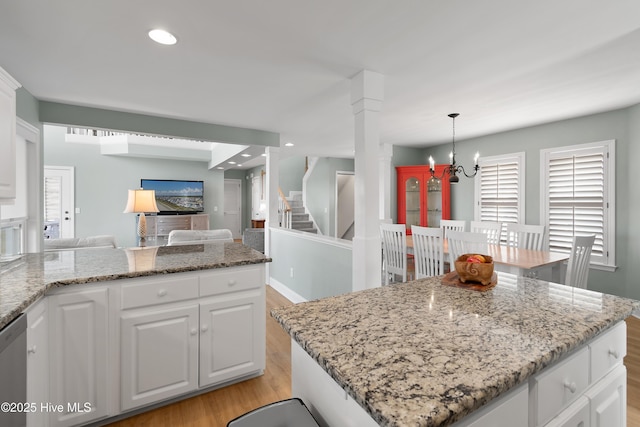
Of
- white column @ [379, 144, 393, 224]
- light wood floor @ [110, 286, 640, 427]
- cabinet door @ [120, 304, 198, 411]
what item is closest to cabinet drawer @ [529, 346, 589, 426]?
light wood floor @ [110, 286, 640, 427]

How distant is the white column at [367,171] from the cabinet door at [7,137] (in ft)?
7.28

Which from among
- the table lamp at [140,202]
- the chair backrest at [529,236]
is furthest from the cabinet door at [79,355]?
the chair backrest at [529,236]

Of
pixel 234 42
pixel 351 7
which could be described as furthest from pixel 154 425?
pixel 351 7

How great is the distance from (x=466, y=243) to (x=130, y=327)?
9.00ft

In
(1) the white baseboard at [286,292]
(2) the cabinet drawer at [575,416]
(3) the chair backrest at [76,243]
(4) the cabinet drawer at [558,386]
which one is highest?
(3) the chair backrest at [76,243]

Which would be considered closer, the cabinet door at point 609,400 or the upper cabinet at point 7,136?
the cabinet door at point 609,400

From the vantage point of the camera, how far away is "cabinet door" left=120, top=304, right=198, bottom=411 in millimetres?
1823

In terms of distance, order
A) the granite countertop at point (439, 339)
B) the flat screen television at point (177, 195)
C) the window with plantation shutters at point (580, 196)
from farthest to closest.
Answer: the flat screen television at point (177, 195) < the window with plantation shutters at point (580, 196) < the granite countertop at point (439, 339)

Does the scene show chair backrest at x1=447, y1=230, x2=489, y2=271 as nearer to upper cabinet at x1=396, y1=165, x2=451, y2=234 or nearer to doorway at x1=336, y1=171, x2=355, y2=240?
upper cabinet at x1=396, y1=165, x2=451, y2=234

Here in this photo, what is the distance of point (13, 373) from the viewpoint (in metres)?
1.22

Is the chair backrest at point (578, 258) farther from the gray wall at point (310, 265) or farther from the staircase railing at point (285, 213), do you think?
the staircase railing at point (285, 213)

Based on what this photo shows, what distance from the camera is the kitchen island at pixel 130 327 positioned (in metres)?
1.61

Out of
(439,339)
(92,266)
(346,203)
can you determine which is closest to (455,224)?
(439,339)

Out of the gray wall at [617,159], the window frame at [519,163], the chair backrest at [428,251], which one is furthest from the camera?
the window frame at [519,163]
